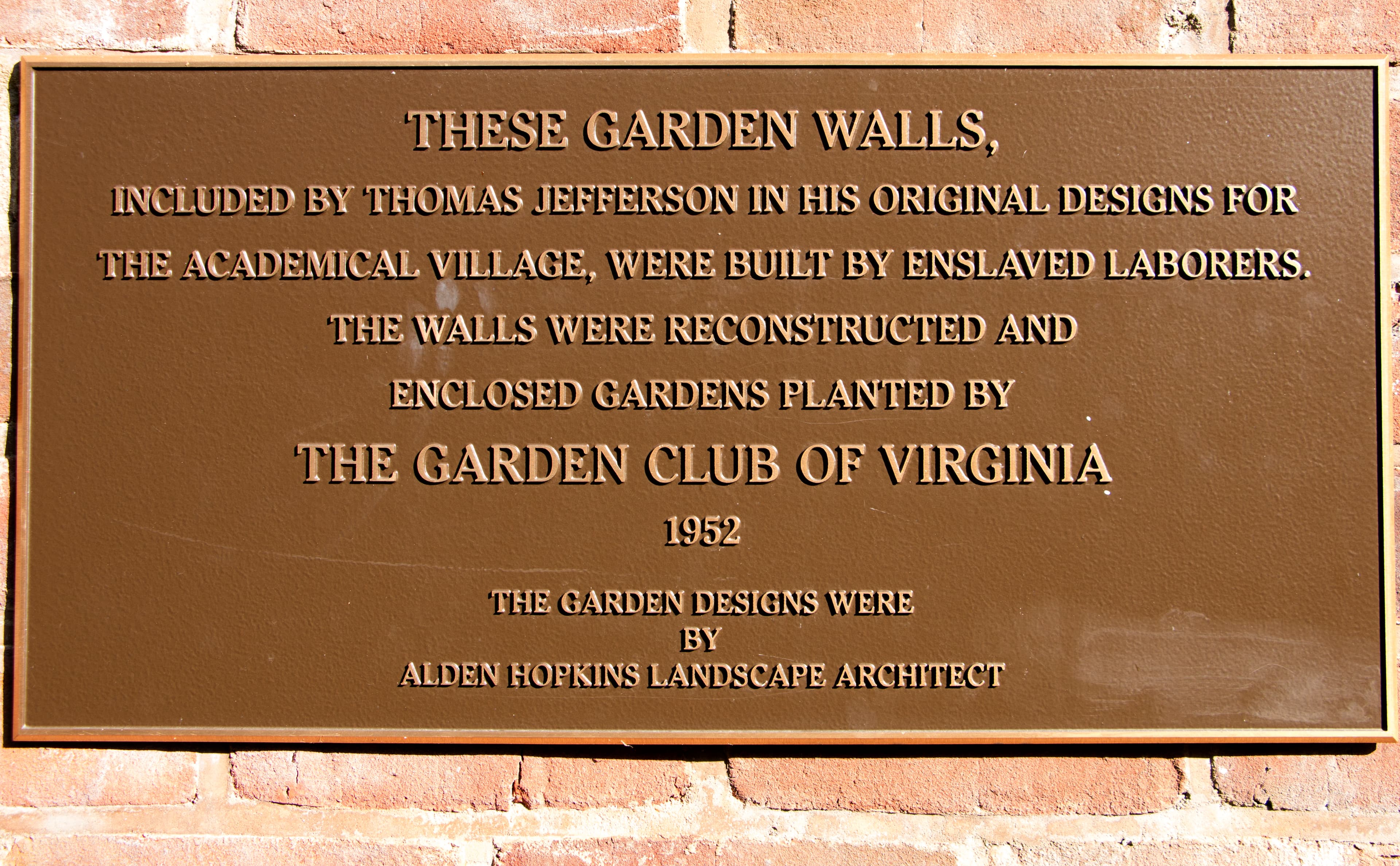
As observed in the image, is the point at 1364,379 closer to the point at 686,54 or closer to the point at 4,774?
the point at 686,54

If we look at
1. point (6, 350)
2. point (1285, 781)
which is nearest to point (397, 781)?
point (6, 350)

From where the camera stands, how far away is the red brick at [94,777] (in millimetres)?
2260

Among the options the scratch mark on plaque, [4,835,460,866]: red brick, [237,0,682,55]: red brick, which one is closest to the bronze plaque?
the scratch mark on plaque

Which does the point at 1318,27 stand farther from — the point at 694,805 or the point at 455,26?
the point at 694,805

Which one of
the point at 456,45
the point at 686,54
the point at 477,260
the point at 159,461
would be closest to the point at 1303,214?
the point at 686,54

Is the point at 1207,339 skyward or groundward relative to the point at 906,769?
skyward

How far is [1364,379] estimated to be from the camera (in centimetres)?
217

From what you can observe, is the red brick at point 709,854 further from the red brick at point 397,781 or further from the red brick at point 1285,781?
the red brick at point 1285,781

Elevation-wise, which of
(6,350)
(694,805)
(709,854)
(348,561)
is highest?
(6,350)

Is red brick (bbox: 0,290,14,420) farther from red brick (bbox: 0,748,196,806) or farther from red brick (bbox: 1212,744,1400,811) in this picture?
red brick (bbox: 1212,744,1400,811)

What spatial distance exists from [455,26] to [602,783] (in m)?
1.98

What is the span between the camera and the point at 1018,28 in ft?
7.64

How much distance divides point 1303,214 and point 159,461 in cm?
285

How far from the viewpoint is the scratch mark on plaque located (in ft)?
7.14
